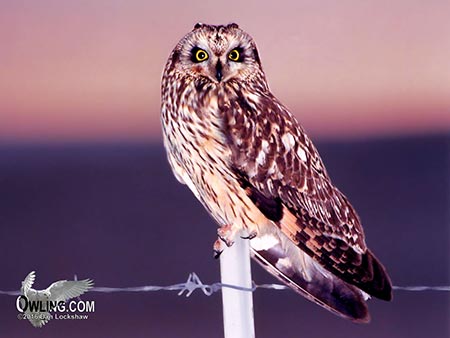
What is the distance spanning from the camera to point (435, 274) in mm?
1692

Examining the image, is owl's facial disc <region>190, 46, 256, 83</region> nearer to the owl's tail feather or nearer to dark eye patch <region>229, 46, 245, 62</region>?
dark eye patch <region>229, 46, 245, 62</region>

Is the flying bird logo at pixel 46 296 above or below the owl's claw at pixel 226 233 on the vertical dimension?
below

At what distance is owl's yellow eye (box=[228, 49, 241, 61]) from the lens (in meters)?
1.55

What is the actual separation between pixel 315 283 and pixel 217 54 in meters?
0.59

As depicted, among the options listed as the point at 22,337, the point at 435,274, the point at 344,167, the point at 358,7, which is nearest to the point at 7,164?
the point at 22,337

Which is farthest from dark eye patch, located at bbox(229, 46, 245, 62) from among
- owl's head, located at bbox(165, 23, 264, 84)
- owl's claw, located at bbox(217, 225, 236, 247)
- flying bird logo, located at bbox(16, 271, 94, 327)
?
flying bird logo, located at bbox(16, 271, 94, 327)

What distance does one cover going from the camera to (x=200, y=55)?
1550mm

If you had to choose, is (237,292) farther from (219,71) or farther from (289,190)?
(219,71)

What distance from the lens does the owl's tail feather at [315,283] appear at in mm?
1593

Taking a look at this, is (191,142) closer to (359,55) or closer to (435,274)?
(359,55)

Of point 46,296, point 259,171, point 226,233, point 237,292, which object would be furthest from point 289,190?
point 46,296

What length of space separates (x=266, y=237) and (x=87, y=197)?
0.46 meters

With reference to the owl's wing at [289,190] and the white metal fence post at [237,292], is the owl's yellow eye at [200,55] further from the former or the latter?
the white metal fence post at [237,292]

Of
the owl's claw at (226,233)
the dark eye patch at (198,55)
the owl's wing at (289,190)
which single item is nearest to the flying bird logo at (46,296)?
the owl's claw at (226,233)
